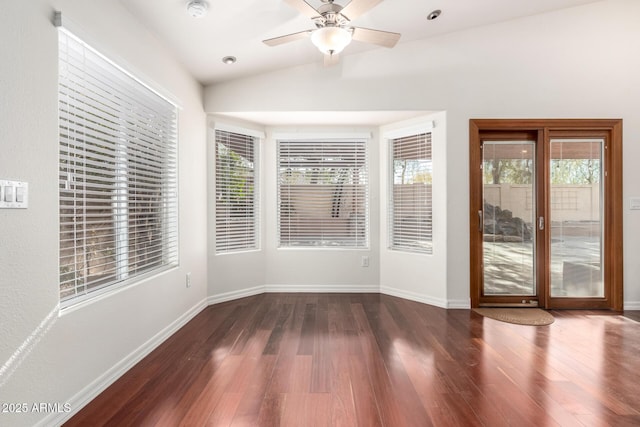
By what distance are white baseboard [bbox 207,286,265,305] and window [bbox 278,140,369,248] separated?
0.70 meters

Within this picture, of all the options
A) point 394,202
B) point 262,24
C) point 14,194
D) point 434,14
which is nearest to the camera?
point 14,194

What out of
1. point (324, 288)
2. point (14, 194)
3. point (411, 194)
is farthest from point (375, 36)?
point (324, 288)

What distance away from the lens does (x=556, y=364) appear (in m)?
2.43

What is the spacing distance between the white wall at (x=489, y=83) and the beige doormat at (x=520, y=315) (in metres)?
0.34

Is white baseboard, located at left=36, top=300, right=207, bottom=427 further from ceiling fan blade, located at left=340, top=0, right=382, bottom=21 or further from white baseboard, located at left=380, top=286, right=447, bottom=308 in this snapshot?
ceiling fan blade, located at left=340, top=0, right=382, bottom=21

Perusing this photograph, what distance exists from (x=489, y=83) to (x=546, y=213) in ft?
5.41

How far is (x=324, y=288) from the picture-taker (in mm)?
4477

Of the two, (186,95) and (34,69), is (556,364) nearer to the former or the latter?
(34,69)

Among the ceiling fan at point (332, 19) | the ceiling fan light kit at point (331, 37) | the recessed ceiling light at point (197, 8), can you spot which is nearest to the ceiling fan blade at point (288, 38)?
the ceiling fan at point (332, 19)

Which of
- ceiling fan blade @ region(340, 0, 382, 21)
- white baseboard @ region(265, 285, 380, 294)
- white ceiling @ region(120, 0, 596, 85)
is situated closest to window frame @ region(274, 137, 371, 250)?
white baseboard @ region(265, 285, 380, 294)

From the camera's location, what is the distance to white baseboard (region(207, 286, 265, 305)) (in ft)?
13.0

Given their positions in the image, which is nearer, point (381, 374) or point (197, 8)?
point (381, 374)

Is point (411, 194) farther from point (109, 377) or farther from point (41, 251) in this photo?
point (41, 251)

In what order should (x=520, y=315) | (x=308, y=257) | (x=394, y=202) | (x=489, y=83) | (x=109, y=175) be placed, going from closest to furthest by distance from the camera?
(x=109, y=175) → (x=520, y=315) → (x=489, y=83) → (x=394, y=202) → (x=308, y=257)
